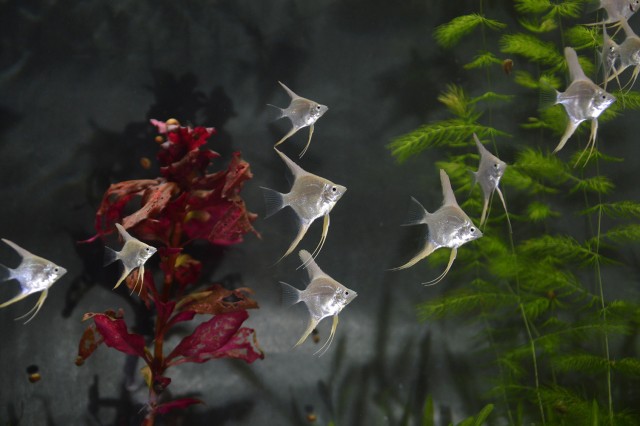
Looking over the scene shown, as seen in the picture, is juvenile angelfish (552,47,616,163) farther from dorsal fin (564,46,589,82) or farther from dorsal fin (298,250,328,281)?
dorsal fin (298,250,328,281)

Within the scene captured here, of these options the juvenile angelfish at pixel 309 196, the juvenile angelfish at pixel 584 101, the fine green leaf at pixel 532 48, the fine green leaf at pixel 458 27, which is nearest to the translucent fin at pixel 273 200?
the juvenile angelfish at pixel 309 196

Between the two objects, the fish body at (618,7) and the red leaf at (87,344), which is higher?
the fish body at (618,7)

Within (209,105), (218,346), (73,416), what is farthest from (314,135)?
(73,416)

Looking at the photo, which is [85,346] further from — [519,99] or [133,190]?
[519,99]

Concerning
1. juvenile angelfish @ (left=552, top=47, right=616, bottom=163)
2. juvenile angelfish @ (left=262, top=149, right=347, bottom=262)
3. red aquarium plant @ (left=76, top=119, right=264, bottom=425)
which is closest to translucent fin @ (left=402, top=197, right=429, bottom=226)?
juvenile angelfish @ (left=262, top=149, right=347, bottom=262)

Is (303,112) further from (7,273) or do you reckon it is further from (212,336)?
(7,273)

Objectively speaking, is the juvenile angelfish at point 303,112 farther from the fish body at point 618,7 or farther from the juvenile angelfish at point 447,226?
the fish body at point 618,7
